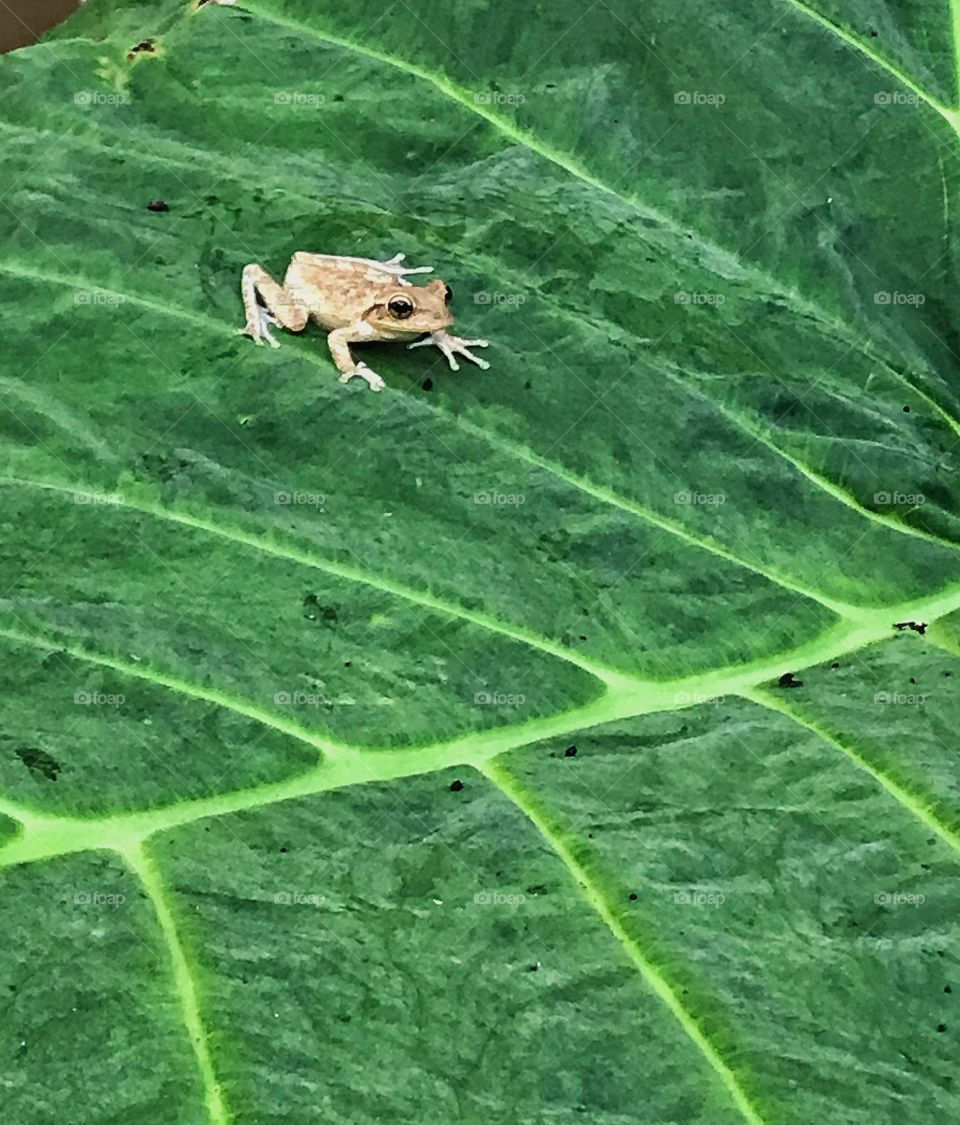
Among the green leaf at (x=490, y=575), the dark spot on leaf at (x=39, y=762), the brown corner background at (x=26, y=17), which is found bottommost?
the brown corner background at (x=26, y=17)

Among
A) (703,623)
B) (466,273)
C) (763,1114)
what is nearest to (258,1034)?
(763,1114)

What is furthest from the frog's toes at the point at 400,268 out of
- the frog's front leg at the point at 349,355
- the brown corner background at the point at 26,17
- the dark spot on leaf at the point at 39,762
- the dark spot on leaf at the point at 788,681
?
the brown corner background at the point at 26,17

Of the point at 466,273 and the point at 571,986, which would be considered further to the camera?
the point at 466,273

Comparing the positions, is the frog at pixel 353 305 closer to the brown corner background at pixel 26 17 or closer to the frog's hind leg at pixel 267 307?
the frog's hind leg at pixel 267 307

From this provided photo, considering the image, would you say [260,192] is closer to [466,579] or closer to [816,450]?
[466,579]

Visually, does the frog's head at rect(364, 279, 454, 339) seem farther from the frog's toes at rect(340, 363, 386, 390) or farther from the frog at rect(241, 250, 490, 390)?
the frog's toes at rect(340, 363, 386, 390)

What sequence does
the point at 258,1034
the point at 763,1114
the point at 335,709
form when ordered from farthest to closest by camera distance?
the point at 335,709
the point at 763,1114
the point at 258,1034

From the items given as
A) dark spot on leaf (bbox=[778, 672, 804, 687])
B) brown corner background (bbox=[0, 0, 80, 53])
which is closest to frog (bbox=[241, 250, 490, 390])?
dark spot on leaf (bbox=[778, 672, 804, 687])
